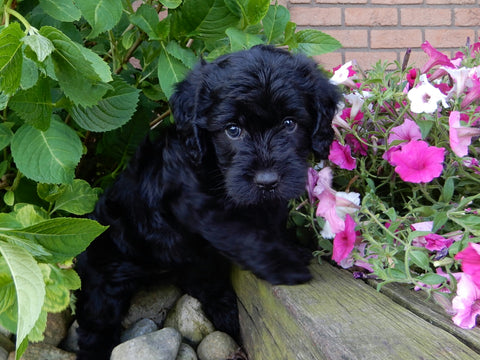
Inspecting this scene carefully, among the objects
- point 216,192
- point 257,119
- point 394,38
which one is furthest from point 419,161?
point 394,38

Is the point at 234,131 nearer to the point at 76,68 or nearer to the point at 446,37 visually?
the point at 76,68

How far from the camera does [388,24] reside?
12.9 ft

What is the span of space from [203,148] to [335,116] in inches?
19.1

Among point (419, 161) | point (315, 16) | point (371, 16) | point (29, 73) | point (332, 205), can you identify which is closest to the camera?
point (29, 73)

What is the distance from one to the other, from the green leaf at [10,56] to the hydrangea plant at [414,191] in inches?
36.1

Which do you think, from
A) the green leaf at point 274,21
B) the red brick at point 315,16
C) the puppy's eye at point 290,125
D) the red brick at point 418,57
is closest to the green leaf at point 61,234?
the puppy's eye at point 290,125

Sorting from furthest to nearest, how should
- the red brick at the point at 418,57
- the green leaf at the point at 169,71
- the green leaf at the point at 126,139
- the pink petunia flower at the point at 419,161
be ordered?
the red brick at the point at 418,57 < the green leaf at the point at 126,139 < the green leaf at the point at 169,71 < the pink petunia flower at the point at 419,161

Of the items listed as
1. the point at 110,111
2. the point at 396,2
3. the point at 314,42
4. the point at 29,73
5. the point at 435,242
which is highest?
the point at 396,2

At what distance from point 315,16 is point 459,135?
2859 mm

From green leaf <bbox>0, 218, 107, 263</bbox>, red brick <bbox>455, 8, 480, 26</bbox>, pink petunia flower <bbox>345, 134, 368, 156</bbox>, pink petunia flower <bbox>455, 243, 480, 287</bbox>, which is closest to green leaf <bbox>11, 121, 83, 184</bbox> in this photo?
green leaf <bbox>0, 218, 107, 263</bbox>

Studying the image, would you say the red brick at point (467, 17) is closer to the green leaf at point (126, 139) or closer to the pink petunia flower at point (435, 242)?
the green leaf at point (126, 139)

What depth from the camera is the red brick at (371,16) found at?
3862mm

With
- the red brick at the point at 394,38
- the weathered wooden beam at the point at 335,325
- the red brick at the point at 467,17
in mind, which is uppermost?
the red brick at the point at 467,17

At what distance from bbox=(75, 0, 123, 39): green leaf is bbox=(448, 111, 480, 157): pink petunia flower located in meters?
1.02
